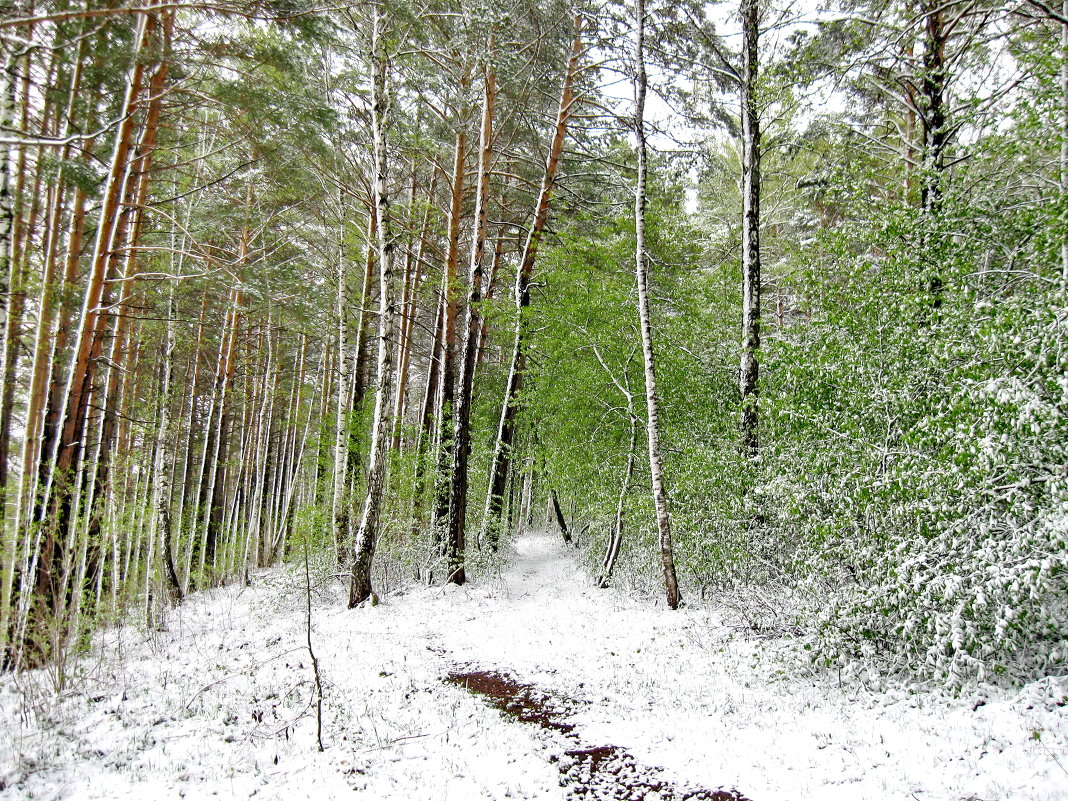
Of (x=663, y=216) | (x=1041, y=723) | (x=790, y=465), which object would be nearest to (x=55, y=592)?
(x=790, y=465)

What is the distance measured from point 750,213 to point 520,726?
8209 millimetres

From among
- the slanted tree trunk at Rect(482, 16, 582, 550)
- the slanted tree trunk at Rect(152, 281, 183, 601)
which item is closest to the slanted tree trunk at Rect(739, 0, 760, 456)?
the slanted tree trunk at Rect(482, 16, 582, 550)

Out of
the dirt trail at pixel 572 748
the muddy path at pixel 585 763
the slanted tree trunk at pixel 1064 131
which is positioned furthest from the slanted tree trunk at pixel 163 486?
the slanted tree trunk at pixel 1064 131

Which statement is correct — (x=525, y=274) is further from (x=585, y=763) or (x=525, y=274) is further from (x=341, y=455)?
(x=585, y=763)

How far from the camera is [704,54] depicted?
10312 millimetres

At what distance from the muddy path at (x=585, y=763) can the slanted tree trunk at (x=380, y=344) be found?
4179 millimetres

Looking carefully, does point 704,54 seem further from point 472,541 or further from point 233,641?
point 233,641

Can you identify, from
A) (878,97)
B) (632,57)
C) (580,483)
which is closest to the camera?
(878,97)

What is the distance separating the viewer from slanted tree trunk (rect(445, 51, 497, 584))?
36.0 ft

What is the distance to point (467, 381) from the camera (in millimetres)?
10930

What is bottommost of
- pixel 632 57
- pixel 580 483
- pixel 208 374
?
pixel 580 483

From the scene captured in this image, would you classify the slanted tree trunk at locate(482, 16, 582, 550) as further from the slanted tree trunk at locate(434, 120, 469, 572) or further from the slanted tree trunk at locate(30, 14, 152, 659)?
the slanted tree trunk at locate(30, 14, 152, 659)

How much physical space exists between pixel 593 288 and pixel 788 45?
16.4 feet

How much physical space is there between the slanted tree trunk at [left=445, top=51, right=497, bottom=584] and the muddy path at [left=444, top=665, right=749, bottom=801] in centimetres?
502
